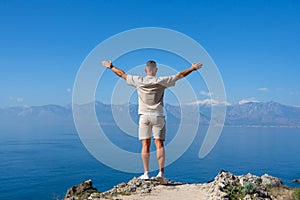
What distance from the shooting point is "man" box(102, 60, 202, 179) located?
7066 mm

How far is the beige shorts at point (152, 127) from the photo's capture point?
729cm

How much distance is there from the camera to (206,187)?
7695mm

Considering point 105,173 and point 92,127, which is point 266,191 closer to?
point 92,127

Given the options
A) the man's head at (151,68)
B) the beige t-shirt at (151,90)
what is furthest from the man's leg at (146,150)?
the man's head at (151,68)

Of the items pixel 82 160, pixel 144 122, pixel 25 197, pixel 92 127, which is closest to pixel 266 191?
pixel 144 122

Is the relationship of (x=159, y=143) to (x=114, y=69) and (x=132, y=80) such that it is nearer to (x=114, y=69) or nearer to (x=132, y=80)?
(x=132, y=80)

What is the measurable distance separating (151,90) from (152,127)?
93 cm

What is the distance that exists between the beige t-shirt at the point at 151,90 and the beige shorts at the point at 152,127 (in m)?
0.12

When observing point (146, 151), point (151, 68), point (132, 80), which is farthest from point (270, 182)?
point (132, 80)

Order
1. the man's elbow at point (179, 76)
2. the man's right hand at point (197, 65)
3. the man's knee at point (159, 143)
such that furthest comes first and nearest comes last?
the man's knee at point (159, 143) < the man's elbow at point (179, 76) < the man's right hand at point (197, 65)

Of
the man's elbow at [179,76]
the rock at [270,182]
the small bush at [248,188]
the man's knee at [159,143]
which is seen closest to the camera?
the man's elbow at [179,76]

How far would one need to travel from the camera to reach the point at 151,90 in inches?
282

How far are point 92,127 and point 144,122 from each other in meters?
1.26

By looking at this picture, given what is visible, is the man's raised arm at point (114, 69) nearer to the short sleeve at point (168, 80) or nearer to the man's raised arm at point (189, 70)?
the short sleeve at point (168, 80)
